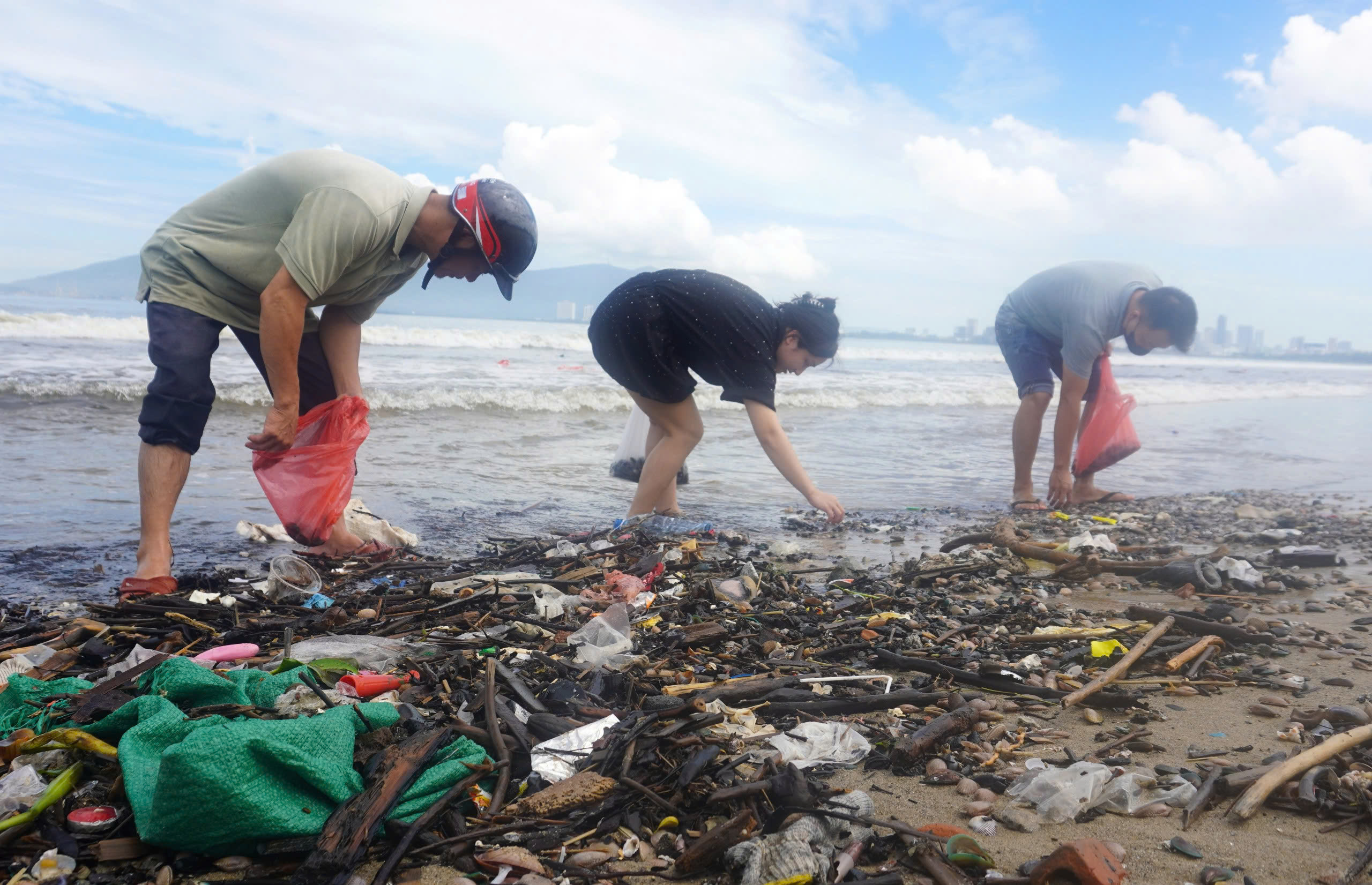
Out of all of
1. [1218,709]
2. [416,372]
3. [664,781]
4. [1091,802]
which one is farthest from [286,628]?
[416,372]

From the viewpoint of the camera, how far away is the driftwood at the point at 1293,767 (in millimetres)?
1896

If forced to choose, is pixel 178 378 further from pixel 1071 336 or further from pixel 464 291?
pixel 464 291

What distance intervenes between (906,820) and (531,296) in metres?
120

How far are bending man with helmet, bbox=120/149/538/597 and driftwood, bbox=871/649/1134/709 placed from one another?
2217mm

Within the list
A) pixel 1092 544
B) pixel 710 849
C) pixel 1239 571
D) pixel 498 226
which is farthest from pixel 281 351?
pixel 1239 571

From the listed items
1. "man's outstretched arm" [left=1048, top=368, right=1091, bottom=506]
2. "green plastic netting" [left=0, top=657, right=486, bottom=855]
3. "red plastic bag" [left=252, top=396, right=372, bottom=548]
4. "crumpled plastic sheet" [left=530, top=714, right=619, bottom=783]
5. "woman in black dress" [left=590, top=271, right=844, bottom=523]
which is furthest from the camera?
"man's outstretched arm" [left=1048, top=368, right=1091, bottom=506]

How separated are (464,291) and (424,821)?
107m

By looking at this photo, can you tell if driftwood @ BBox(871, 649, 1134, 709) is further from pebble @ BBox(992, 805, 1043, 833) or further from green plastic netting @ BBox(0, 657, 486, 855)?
green plastic netting @ BBox(0, 657, 486, 855)

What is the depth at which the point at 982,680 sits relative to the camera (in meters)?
2.67

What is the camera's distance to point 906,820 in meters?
1.87

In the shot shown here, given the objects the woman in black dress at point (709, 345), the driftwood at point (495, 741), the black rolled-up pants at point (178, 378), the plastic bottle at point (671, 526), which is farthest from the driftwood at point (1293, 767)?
the black rolled-up pants at point (178, 378)

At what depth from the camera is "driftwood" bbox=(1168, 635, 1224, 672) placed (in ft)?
9.36

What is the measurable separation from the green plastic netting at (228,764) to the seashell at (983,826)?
1154mm

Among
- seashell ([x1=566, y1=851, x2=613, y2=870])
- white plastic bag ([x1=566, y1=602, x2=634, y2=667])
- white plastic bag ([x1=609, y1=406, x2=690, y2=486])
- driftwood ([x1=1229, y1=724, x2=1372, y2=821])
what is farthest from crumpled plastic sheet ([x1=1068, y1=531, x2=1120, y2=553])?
seashell ([x1=566, y1=851, x2=613, y2=870])
